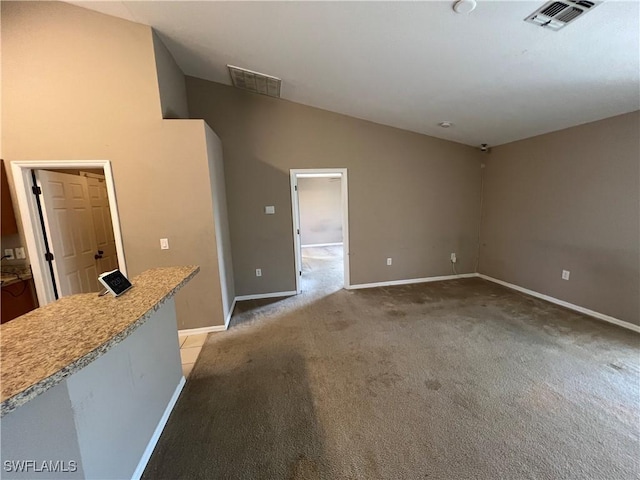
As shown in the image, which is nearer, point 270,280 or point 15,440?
point 15,440

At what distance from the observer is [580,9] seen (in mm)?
1604

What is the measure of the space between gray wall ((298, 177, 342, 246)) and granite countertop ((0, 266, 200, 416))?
7006mm

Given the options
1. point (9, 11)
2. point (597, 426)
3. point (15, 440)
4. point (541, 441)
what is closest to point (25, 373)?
point (15, 440)

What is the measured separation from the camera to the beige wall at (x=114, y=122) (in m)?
2.36

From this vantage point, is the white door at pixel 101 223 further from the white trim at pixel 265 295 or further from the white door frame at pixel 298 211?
the white door frame at pixel 298 211

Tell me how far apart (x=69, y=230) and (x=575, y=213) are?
623cm

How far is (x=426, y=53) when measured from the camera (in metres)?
2.23

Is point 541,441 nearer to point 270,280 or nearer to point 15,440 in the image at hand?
point 15,440

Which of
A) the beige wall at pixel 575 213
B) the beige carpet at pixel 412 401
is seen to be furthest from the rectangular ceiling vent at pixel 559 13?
the beige carpet at pixel 412 401

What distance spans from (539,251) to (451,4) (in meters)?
3.64

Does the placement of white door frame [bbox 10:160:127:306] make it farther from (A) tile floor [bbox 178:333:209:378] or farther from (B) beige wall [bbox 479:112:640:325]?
(B) beige wall [bbox 479:112:640:325]

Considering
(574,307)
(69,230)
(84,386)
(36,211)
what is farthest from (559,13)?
(69,230)

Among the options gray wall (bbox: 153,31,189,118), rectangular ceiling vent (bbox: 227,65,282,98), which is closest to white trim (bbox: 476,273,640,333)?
rectangular ceiling vent (bbox: 227,65,282,98)

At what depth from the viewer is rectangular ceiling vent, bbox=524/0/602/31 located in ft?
5.15
